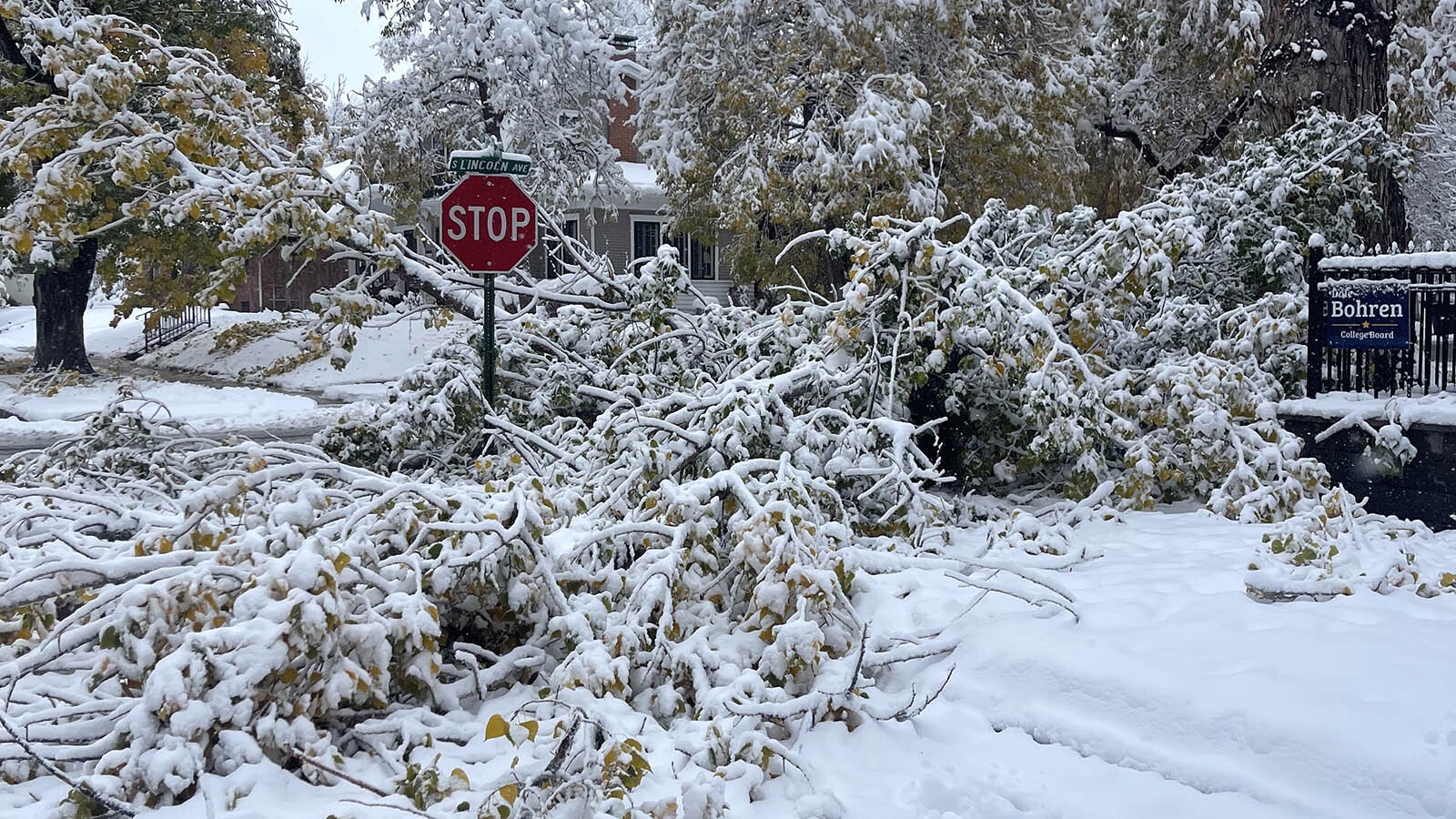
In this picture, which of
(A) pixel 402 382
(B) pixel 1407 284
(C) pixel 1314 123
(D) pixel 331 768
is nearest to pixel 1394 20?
(C) pixel 1314 123

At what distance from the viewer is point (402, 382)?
9.50 m

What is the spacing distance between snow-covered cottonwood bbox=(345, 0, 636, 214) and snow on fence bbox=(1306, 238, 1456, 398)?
60.2 ft

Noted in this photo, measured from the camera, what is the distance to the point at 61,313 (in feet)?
77.7

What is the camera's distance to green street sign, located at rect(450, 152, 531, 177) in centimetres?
809

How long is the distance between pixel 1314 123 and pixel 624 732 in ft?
30.3

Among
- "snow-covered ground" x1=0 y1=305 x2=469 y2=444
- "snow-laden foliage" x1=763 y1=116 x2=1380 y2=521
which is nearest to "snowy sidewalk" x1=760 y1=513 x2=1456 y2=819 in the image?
"snow-laden foliage" x1=763 y1=116 x2=1380 y2=521

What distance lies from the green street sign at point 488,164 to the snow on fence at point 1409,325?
5601 millimetres

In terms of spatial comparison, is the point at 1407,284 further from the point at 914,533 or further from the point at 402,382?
the point at 402,382

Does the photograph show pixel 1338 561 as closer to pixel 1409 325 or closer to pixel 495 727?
pixel 1409 325

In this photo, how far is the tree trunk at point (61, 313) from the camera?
23.5m

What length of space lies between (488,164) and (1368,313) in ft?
20.1

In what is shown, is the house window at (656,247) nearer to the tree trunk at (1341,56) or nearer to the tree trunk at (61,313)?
the tree trunk at (61,313)

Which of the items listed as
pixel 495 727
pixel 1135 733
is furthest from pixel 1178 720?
pixel 495 727

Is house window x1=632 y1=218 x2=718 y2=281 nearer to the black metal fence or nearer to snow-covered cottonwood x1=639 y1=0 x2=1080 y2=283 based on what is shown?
the black metal fence
